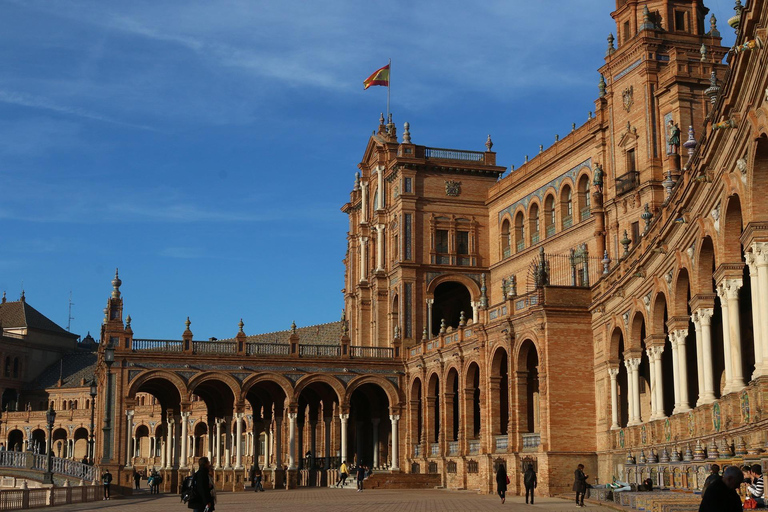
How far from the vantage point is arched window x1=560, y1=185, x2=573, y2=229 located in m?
52.0

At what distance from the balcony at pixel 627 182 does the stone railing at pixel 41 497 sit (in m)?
24.4

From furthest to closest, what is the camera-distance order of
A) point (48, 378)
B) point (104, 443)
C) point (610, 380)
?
1. point (48, 378)
2. point (104, 443)
3. point (610, 380)

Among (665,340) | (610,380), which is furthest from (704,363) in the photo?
(610,380)

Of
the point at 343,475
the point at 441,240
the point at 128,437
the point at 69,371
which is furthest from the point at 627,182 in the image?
the point at 69,371

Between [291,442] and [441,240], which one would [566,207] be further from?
Result: [291,442]

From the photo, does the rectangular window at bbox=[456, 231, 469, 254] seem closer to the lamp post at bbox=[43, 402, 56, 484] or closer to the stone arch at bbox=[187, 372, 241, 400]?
the stone arch at bbox=[187, 372, 241, 400]

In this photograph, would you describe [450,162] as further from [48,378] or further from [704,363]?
[48,378]

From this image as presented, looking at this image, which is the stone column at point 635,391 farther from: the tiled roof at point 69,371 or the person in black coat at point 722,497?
the tiled roof at point 69,371

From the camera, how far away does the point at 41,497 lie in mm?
36312

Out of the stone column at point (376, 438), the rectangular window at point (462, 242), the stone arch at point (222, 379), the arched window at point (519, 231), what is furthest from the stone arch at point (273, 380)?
the arched window at point (519, 231)

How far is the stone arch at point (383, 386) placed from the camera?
57.8 m

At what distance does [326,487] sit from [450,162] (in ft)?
65.0

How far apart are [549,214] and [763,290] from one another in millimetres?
35474

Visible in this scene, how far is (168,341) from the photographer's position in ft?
182
